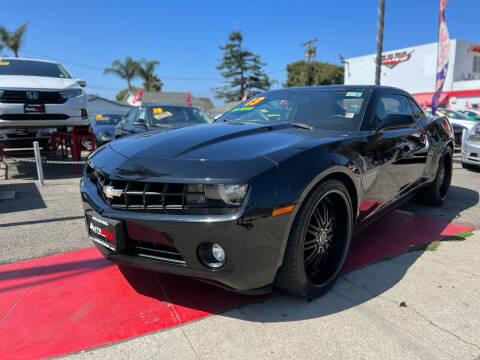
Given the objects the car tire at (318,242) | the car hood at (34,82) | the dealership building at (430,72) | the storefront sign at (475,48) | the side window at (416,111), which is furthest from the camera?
the storefront sign at (475,48)

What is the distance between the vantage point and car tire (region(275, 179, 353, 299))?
75.4 inches

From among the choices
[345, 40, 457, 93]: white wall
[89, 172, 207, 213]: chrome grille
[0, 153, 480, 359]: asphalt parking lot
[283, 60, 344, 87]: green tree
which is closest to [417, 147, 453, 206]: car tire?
[0, 153, 480, 359]: asphalt parking lot

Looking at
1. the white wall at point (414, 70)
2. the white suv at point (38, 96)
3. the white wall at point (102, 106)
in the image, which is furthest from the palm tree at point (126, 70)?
the white suv at point (38, 96)

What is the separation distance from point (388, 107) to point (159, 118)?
5.18 meters

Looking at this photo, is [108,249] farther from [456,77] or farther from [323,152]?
[456,77]

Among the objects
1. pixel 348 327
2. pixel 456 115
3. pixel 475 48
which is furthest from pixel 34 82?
pixel 475 48

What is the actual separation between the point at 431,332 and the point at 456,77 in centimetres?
3579

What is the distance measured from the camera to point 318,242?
221 centimetres

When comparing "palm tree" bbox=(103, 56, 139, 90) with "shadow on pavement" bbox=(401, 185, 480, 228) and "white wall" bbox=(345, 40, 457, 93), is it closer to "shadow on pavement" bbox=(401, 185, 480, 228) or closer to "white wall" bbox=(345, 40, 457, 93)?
"white wall" bbox=(345, 40, 457, 93)

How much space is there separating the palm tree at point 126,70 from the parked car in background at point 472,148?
53.2m

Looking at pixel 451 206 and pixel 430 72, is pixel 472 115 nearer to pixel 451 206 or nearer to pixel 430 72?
pixel 451 206

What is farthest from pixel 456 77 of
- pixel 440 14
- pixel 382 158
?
pixel 382 158

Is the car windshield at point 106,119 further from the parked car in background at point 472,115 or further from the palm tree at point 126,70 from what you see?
the palm tree at point 126,70

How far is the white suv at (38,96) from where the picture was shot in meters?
5.84
